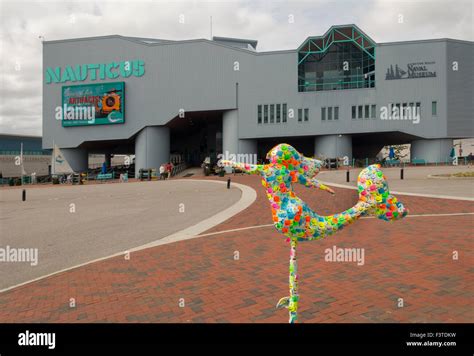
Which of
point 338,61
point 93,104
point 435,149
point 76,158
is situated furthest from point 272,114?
point 76,158

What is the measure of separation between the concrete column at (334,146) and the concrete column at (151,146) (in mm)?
21006

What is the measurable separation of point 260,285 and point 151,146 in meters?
41.0

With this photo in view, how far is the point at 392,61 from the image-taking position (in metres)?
40.0

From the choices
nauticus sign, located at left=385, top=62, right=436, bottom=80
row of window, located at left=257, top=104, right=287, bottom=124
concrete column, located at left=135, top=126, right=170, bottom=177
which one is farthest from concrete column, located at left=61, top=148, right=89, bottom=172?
nauticus sign, located at left=385, top=62, right=436, bottom=80

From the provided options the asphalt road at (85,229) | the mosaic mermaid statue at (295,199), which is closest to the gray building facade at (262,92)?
the asphalt road at (85,229)

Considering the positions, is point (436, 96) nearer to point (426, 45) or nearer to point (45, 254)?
point (426, 45)

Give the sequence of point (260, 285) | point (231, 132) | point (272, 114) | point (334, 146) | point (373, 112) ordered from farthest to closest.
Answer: point (231, 132) → point (272, 114) → point (334, 146) → point (373, 112) → point (260, 285)

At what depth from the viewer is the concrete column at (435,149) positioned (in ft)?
131

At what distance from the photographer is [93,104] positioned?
4422 cm

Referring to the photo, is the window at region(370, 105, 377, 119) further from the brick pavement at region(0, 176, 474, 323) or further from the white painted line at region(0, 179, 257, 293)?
the brick pavement at region(0, 176, 474, 323)

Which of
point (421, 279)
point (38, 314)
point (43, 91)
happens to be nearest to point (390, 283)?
point (421, 279)

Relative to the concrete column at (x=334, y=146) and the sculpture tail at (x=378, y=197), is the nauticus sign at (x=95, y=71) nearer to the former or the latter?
the concrete column at (x=334, y=146)

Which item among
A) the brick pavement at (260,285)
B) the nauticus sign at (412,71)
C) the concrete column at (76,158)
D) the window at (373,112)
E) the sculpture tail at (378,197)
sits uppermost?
the nauticus sign at (412,71)

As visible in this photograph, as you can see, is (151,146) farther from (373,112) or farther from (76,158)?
(373,112)
